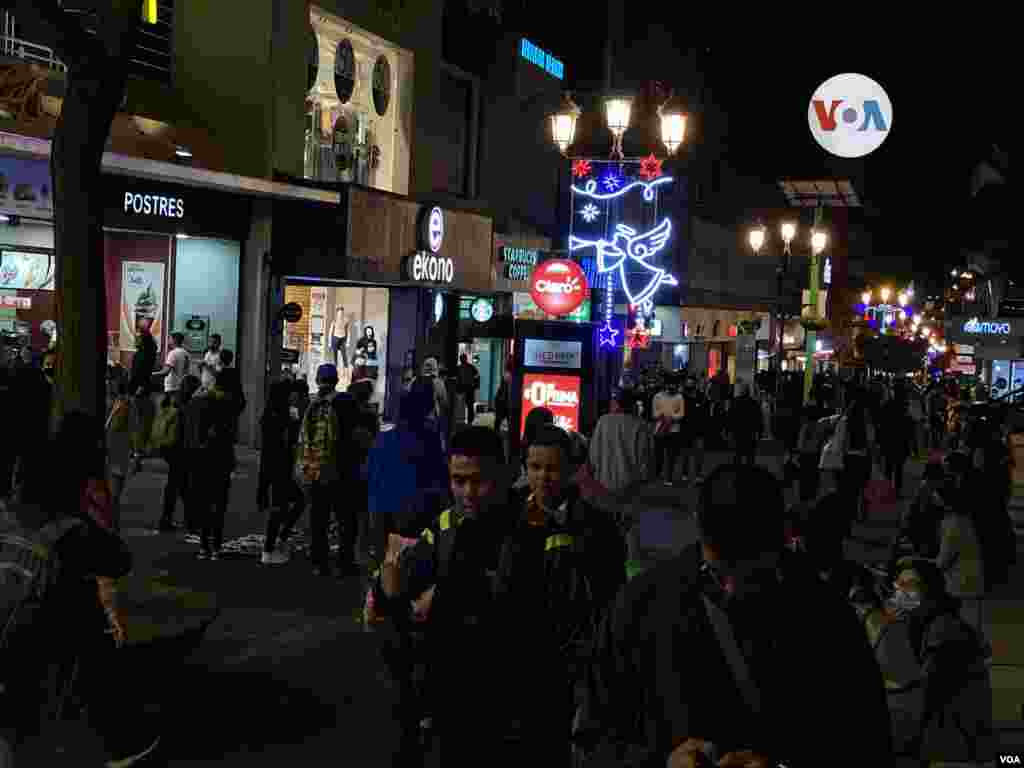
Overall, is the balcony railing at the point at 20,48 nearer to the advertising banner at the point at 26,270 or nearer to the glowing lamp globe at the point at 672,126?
the advertising banner at the point at 26,270

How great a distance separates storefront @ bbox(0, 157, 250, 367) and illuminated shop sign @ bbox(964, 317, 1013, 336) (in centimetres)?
2346

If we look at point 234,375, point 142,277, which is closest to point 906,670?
point 234,375

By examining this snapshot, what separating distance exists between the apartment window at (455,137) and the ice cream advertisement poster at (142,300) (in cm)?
996

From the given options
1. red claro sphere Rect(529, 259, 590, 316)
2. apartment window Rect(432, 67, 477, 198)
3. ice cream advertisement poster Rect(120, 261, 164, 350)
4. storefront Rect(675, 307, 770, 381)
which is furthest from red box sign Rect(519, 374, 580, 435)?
storefront Rect(675, 307, 770, 381)

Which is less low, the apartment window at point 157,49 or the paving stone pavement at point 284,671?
the apartment window at point 157,49

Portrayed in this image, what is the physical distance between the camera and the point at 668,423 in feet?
78.5

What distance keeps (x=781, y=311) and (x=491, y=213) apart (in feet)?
25.2

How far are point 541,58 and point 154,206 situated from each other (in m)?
19.6

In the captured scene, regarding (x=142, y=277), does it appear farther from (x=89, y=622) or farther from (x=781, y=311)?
(x=89, y=622)

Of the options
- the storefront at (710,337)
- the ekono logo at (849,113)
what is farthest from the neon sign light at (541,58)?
the storefront at (710,337)

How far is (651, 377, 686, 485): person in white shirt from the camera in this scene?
23.9 meters

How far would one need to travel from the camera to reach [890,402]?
2431cm

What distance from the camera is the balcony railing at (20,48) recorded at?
2058 cm

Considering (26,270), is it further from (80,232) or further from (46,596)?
(46,596)
